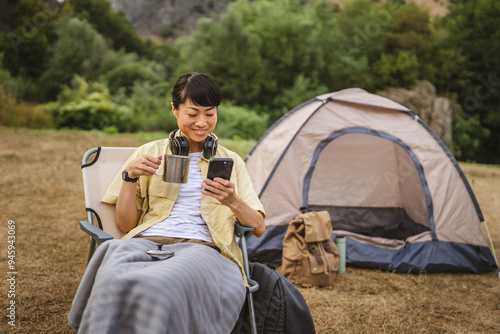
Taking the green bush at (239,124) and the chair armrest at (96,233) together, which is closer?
the chair armrest at (96,233)

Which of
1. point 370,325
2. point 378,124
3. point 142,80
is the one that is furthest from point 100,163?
point 142,80

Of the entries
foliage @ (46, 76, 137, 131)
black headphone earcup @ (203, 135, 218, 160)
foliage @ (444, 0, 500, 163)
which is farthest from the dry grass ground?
foliage @ (444, 0, 500, 163)

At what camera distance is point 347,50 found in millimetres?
20500

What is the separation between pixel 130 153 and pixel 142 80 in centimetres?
1475

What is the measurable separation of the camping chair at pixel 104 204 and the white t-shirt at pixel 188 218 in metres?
0.20

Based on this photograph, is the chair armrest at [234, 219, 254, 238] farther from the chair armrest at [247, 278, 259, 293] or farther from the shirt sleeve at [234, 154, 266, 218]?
the chair armrest at [247, 278, 259, 293]

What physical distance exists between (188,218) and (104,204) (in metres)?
0.46

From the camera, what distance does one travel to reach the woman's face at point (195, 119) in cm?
191

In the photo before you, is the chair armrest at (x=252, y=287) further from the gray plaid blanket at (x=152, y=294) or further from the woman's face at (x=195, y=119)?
the woman's face at (x=195, y=119)

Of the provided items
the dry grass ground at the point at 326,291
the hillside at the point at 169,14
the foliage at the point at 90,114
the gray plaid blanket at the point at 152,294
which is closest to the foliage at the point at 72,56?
the foliage at the point at 90,114

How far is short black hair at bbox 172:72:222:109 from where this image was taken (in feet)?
6.18

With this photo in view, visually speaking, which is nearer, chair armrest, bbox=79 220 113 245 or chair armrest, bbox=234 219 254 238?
chair armrest, bbox=79 220 113 245

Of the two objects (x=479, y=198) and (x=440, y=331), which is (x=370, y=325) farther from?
(x=479, y=198)

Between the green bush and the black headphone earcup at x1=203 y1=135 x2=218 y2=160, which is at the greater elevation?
the black headphone earcup at x1=203 y1=135 x2=218 y2=160
